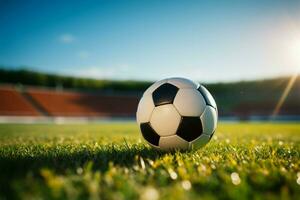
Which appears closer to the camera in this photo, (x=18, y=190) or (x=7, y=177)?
(x=18, y=190)

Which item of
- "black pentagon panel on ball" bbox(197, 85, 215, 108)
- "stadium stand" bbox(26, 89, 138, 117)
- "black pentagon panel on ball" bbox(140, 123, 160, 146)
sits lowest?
"stadium stand" bbox(26, 89, 138, 117)

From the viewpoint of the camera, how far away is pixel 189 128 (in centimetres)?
322

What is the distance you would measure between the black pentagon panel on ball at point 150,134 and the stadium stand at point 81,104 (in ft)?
131

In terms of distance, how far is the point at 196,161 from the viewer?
2.77 metres

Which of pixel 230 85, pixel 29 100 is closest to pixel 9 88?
pixel 29 100

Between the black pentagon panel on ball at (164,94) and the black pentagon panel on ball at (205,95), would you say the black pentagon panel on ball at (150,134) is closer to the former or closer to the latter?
the black pentagon panel on ball at (164,94)

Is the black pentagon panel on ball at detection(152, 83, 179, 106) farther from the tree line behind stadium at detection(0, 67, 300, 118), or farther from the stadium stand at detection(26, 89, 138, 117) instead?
the tree line behind stadium at detection(0, 67, 300, 118)

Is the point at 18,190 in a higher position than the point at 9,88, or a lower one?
higher

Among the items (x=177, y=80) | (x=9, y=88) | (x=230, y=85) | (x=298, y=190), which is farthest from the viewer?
(x=230, y=85)

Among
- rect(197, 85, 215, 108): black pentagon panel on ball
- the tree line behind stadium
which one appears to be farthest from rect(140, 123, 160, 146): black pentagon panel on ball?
the tree line behind stadium

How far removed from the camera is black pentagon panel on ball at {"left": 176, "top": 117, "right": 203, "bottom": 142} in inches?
127

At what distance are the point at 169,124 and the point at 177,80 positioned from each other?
0.62 meters

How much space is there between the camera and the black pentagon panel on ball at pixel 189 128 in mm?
3223

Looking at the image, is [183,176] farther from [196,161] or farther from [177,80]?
[177,80]
